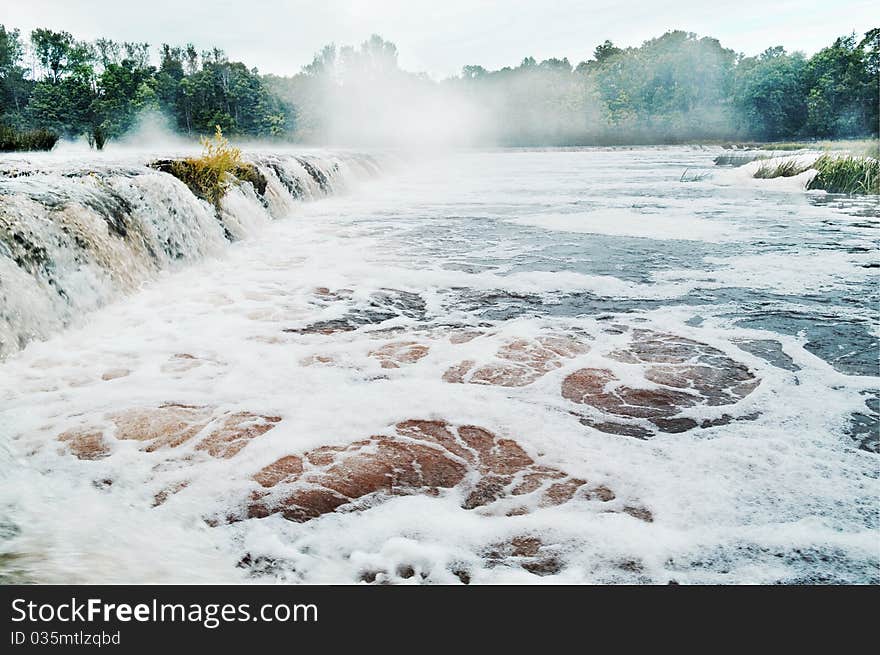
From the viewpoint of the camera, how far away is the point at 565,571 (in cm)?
180

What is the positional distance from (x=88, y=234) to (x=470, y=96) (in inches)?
3538

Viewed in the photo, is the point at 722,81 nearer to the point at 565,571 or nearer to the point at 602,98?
the point at 602,98

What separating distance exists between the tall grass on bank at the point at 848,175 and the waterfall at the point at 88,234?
12133 millimetres

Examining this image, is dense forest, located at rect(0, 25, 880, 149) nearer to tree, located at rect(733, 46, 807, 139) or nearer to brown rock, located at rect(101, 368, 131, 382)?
tree, located at rect(733, 46, 807, 139)

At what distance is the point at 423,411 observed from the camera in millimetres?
2875

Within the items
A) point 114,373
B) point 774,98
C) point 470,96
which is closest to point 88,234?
point 114,373

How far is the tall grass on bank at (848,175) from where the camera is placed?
12.6 meters

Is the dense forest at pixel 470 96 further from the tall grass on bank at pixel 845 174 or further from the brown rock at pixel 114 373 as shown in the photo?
the brown rock at pixel 114 373

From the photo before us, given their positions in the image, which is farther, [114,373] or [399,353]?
[399,353]

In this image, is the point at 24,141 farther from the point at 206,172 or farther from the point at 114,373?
the point at 114,373

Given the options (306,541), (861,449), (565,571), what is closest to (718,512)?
(565,571)

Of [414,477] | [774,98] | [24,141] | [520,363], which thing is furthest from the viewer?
[774,98]

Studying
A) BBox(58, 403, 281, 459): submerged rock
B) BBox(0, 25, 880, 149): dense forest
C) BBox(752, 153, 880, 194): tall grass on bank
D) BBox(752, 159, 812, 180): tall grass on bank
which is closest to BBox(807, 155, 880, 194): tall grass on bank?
BBox(752, 153, 880, 194): tall grass on bank
